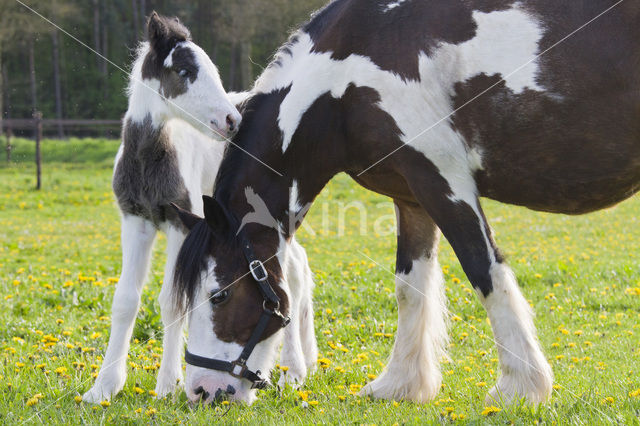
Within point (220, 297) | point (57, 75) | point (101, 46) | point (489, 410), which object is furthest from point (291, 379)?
point (101, 46)

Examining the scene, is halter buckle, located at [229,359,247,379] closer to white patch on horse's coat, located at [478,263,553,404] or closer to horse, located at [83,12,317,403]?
horse, located at [83,12,317,403]

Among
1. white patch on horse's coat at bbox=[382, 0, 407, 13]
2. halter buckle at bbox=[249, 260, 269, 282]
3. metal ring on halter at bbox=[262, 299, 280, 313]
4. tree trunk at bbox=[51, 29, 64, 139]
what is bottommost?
tree trunk at bbox=[51, 29, 64, 139]

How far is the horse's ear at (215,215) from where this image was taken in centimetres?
337

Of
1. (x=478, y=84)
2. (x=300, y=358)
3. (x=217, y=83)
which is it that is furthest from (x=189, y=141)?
(x=478, y=84)

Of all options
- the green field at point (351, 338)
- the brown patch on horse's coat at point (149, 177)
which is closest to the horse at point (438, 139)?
the green field at point (351, 338)

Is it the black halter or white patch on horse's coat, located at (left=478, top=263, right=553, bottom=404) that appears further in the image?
the black halter

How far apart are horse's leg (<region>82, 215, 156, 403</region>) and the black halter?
0.73 meters

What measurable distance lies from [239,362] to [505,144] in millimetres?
1724

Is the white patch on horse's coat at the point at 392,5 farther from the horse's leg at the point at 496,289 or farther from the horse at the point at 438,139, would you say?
the horse's leg at the point at 496,289

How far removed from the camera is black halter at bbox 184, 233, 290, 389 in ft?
11.2

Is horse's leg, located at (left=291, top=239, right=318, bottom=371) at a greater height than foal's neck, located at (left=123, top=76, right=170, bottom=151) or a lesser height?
lesser

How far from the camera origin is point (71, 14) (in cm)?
2997

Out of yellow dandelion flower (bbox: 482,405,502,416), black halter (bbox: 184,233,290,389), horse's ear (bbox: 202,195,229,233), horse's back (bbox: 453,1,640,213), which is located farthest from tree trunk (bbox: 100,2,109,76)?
yellow dandelion flower (bbox: 482,405,502,416)

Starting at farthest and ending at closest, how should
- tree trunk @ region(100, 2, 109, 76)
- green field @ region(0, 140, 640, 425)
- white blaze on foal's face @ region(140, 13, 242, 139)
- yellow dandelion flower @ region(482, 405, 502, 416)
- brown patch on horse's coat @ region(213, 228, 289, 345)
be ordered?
tree trunk @ region(100, 2, 109, 76), white blaze on foal's face @ region(140, 13, 242, 139), brown patch on horse's coat @ region(213, 228, 289, 345), green field @ region(0, 140, 640, 425), yellow dandelion flower @ region(482, 405, 502, 416)
